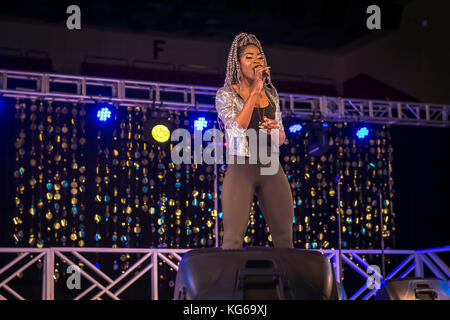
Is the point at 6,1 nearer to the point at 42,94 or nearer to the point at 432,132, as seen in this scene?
the point at 42,94

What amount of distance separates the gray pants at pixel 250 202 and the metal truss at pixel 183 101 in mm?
4499

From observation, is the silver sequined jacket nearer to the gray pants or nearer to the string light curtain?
the gray pants

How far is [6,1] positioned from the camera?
340 inches

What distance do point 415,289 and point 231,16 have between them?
6.52 m

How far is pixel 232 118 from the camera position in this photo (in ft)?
10.1

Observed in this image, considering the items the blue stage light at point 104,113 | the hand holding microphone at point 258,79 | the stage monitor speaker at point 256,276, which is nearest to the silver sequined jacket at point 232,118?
the hand holding microphone at point 258,79

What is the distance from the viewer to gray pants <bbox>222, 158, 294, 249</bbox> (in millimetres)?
2924

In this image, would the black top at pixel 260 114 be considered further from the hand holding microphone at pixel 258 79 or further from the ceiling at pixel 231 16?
the ceiling at pixel 231 16

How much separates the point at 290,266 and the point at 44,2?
7.12 metres

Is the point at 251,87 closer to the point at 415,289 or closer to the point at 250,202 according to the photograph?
the point at 250,202

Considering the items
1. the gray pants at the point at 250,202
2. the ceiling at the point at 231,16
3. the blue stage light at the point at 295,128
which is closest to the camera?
the gray pants at the point at 250,202

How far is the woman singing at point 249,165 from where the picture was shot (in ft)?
9.63

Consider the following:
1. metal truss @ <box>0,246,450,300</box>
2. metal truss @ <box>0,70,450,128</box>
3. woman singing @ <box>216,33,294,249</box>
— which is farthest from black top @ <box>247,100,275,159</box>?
metal truss @ <box>0,70,450,128</box>

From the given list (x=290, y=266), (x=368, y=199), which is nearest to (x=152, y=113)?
(x=368, y=199)
